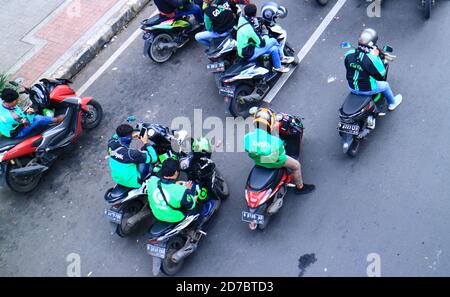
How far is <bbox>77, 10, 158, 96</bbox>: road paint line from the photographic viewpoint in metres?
10.8

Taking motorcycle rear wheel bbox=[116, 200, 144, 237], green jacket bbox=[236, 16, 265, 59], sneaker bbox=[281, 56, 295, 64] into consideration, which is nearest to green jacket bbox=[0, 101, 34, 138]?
motorcycle rear wheel bbox=[116, 200, 144, 237]

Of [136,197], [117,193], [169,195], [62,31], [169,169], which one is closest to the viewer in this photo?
[169,169]

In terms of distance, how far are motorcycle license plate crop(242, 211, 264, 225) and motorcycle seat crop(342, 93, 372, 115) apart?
212 centimetres

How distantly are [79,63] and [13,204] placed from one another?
3293 mm

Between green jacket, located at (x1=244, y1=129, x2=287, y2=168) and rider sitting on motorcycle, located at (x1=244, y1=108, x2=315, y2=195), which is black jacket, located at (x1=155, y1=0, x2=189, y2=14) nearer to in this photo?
rider sitting on motorcycle, located at (x1=244, y1=108, x2=315, y2=195)

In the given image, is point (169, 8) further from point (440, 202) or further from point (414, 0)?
point (440, 202)

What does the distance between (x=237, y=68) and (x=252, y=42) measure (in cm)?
53

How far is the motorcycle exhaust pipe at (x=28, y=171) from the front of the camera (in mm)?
8812

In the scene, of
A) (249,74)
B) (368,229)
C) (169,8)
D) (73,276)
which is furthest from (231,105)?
(73,276)

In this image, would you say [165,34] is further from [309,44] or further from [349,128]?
[349,128]

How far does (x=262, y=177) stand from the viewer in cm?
776

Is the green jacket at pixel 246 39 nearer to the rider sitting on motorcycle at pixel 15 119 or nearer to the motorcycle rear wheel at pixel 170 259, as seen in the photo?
the motorcycle rear wheel at pixel 170 259

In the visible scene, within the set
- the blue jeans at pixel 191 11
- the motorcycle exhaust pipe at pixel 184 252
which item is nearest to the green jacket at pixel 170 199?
the motorcycle exhaust pipe at pixel 184 252

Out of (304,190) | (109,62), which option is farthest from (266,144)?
(109,62)
